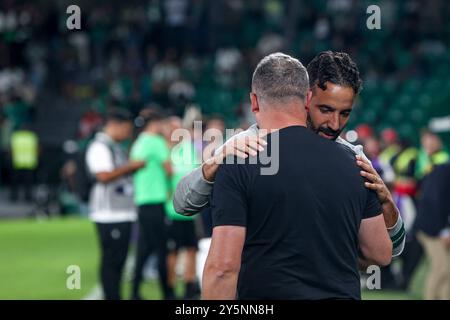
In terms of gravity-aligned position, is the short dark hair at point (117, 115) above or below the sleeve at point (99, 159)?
above

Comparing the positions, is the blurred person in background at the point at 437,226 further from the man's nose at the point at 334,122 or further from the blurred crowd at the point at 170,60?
the blurred crowd at the point at 170,60

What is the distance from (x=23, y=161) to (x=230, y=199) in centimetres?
2192

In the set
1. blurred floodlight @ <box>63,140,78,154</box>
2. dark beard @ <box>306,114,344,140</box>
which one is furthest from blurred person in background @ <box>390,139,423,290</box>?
blurred floodlight @ <box>63,140,78,154</box>

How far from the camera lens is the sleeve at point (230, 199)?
4.54m

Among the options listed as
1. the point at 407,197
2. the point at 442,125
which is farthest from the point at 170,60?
the point at 407,197

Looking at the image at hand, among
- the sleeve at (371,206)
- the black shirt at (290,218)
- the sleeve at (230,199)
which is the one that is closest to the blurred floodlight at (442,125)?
the sleeve at (371,206)

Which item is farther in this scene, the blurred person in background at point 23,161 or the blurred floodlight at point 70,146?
the blurred person in background at point 23,161

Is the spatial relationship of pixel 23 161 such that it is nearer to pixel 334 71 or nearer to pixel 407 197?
pixel 407 197

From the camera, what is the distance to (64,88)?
30.4 metres

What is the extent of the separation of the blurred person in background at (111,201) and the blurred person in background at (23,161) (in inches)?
607

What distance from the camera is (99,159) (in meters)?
10.6
